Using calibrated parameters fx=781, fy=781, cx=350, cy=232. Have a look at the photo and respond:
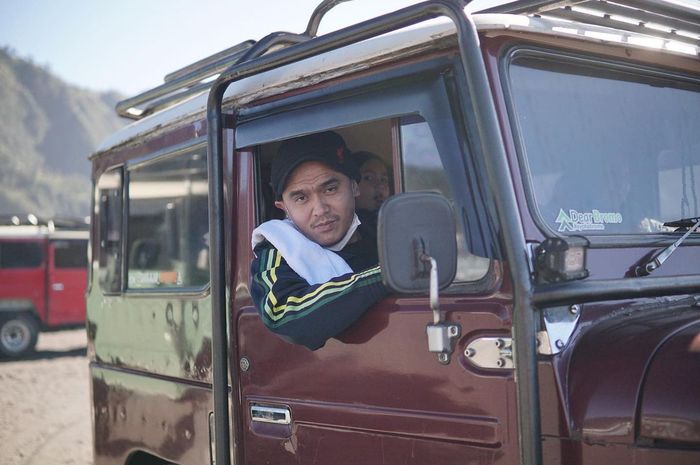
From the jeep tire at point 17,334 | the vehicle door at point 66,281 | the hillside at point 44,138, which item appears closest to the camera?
the jeep tire at point 17,334

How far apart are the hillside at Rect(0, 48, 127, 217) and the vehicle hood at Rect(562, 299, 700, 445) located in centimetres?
5496

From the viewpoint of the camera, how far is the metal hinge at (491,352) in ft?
6.30

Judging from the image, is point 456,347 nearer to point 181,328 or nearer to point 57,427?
point 181,328

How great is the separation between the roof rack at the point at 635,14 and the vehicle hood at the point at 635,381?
1.03 m

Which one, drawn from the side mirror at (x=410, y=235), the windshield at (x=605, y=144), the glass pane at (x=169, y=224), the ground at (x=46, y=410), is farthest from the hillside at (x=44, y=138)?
the side mirror at (x=410, y=235)

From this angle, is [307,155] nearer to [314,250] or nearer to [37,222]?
[314,250]

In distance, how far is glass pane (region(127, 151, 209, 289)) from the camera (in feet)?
10.6

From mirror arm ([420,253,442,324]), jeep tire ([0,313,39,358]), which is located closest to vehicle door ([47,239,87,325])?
jeep tire ([0,313,39,358])

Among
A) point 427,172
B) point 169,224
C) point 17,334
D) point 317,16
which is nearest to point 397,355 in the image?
point 427,172

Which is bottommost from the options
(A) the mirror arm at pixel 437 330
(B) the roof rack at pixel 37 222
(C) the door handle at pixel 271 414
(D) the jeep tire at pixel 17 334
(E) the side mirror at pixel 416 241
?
(D) the jeep tire at pixel 17 334

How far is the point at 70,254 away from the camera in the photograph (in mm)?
16828

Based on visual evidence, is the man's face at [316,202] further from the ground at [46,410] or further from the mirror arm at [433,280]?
the ground at [46,410]

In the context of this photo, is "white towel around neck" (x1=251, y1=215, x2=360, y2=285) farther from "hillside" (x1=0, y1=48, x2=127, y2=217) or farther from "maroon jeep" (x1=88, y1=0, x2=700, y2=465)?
"hillside" (x1=0, y1=48, x2=127, y2=217)

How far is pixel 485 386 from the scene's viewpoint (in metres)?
1.96
